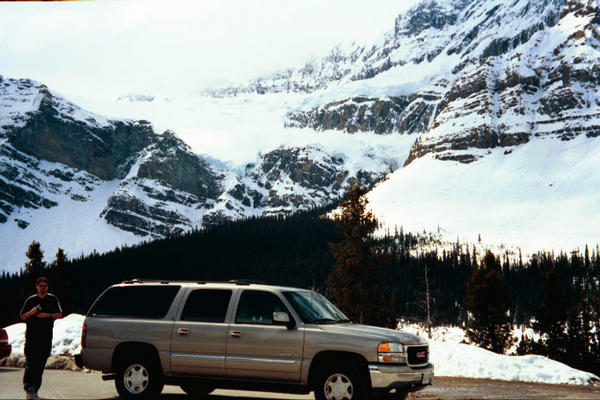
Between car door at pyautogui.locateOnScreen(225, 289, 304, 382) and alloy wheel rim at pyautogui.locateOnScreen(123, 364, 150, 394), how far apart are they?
6.64 ft

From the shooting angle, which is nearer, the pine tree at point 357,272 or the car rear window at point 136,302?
the car rear window at point 136,302

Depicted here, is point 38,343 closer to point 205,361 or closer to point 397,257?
point 205,361

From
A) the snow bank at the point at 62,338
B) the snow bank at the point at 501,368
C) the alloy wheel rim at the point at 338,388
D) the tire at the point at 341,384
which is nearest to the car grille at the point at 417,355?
the tire at the point at 341,384

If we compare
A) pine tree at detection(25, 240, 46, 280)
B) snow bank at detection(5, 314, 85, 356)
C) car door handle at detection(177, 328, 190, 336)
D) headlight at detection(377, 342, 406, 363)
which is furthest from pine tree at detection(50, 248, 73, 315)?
headlight at detection(377, 342, 406, 363)

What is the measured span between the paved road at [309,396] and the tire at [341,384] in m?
2.30

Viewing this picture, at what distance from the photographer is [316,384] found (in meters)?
12.5

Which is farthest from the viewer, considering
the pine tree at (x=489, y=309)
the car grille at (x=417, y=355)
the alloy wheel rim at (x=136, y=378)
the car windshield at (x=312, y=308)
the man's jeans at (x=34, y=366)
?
the pine tree at (x=489, y=309)

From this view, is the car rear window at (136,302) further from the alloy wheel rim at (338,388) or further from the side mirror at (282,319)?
the alloy wheel rim at (338,388)

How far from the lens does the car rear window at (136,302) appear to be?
46.8ft

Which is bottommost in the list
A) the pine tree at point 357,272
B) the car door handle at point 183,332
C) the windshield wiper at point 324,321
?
the car door handle at point 183,332

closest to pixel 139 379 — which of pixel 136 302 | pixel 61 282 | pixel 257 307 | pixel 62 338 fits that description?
A: pixel 136 302

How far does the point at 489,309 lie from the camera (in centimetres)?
5594

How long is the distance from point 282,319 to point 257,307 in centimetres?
95

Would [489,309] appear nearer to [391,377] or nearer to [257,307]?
[257,307]
